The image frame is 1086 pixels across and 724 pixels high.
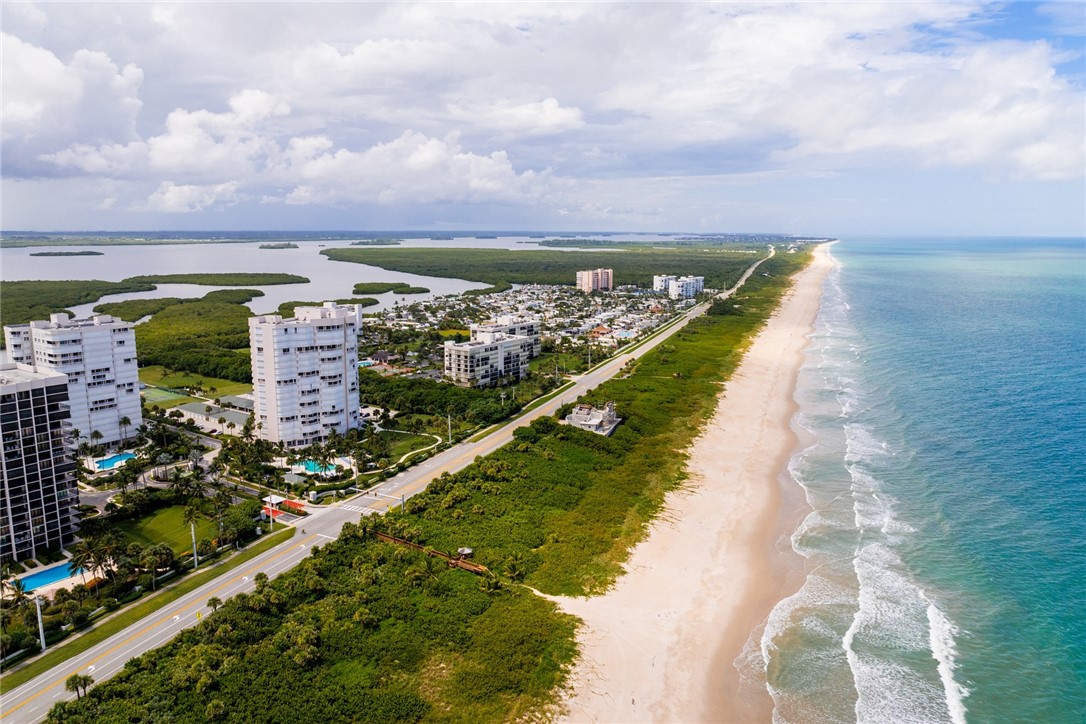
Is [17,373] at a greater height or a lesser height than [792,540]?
greater

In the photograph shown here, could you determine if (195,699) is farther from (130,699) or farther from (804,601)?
(804,601)

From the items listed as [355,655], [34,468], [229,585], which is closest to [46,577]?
[34,468]

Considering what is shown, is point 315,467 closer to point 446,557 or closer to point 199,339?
point 446,557

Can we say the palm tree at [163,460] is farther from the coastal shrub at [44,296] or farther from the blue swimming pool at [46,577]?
the coastal shrub at [44,296]

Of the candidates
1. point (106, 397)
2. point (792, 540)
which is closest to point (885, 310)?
point (792, 540)

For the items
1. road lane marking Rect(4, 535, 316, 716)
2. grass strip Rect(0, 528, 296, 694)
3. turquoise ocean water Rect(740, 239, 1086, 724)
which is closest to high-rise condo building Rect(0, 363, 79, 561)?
grass strip Rect(0, 528, 296, 694)

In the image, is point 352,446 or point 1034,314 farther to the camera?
point 1034,314

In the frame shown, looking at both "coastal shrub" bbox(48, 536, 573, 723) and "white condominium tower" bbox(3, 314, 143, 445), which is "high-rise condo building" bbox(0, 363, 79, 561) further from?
"white condominium tower" bbox(3, 314, 143, 445)
